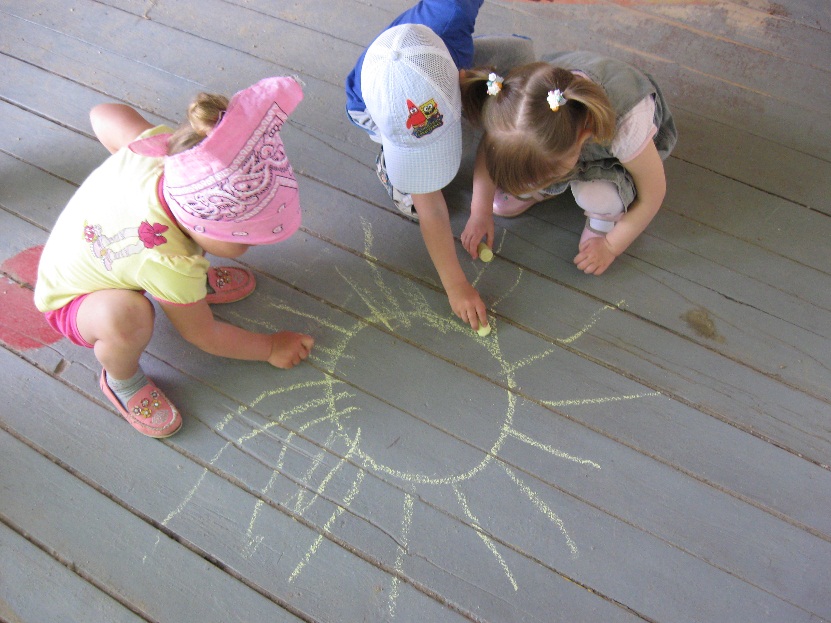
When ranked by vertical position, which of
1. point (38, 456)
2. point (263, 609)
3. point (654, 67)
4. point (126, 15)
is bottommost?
point (263, 609)

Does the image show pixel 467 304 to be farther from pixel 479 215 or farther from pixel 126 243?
pixel 126 243

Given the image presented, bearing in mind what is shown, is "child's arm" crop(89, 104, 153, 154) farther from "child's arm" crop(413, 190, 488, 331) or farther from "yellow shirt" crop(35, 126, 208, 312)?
"child's arm" crop(413, 190, 488, 331)

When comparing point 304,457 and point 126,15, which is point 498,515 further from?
point 126,15

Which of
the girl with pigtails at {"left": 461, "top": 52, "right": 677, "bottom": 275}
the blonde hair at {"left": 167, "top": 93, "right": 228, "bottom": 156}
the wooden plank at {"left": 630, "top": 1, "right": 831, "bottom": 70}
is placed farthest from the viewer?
the wooden plank at {"left": 630, "top": 1, "right": 831, "bottom": 70}

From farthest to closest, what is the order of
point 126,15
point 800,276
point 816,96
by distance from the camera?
1. point 126,15
2. point 816,96
3. point 800,276

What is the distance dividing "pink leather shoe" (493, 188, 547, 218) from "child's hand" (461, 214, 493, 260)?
1.8 inches

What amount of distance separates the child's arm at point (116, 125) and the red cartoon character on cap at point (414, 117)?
A: 1.95 feet

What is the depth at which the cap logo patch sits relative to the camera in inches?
38.6

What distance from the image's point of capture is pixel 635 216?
4.03ft

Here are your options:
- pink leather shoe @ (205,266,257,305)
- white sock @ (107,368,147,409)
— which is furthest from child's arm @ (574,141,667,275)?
white sock @ (107,368,147,409)

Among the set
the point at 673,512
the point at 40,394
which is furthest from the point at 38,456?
the point at 673,512

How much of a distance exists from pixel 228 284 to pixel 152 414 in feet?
0.97

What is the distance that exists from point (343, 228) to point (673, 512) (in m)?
0.86

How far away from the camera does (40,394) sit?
1207 mm
